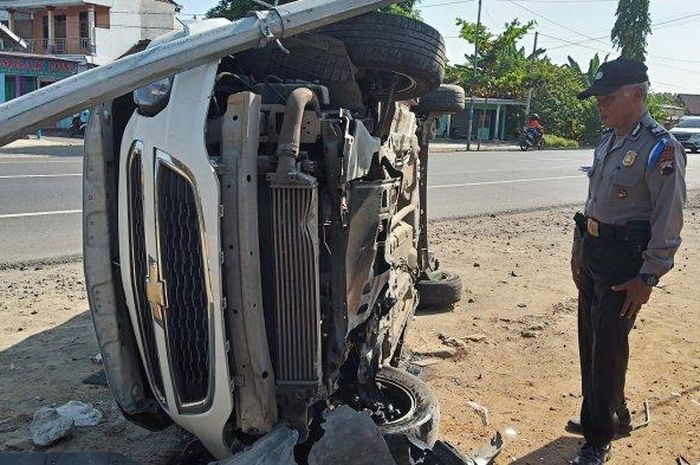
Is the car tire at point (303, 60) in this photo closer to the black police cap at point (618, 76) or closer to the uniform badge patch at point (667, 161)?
the black police cap at point (618, 76)

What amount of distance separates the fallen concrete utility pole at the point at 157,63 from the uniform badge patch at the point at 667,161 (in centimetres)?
152

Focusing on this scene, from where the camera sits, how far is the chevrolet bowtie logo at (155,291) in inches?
90.4

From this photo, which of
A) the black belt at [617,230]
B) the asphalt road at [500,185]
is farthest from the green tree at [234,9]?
the black belt at [617,230]

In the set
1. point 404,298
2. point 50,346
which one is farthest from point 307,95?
point 50,346

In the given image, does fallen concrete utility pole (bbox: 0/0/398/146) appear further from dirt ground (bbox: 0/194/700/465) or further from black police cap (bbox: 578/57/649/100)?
dirt ground (bbox: 0/194/700/465)

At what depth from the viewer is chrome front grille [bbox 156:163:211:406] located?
2236 mm

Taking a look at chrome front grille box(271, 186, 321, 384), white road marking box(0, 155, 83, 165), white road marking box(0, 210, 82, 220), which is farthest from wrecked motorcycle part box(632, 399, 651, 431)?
white road marking box(0, 155, 83, 165)

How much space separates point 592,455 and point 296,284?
1787 millimetres

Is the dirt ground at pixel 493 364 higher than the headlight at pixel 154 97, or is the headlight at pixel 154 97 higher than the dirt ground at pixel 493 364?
the headlight at pixel 154 97

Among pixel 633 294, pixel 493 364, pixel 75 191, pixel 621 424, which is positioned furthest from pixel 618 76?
pixel 75 191

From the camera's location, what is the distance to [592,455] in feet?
10.4

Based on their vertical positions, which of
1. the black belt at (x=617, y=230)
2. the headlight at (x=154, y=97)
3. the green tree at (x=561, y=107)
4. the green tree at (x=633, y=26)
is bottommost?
the black belt at (x=617, y=230)

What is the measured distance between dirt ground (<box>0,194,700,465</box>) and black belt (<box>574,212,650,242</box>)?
1.05m

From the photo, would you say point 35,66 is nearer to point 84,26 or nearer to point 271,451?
point 84,26
